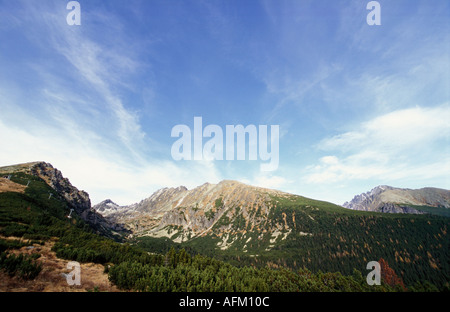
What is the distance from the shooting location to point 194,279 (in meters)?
26.7

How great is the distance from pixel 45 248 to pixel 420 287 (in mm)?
57644

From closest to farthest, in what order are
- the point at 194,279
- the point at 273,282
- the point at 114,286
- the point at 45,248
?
the point at 114,286, the point at 194,279, the point at 45,248, the point at 273,282
